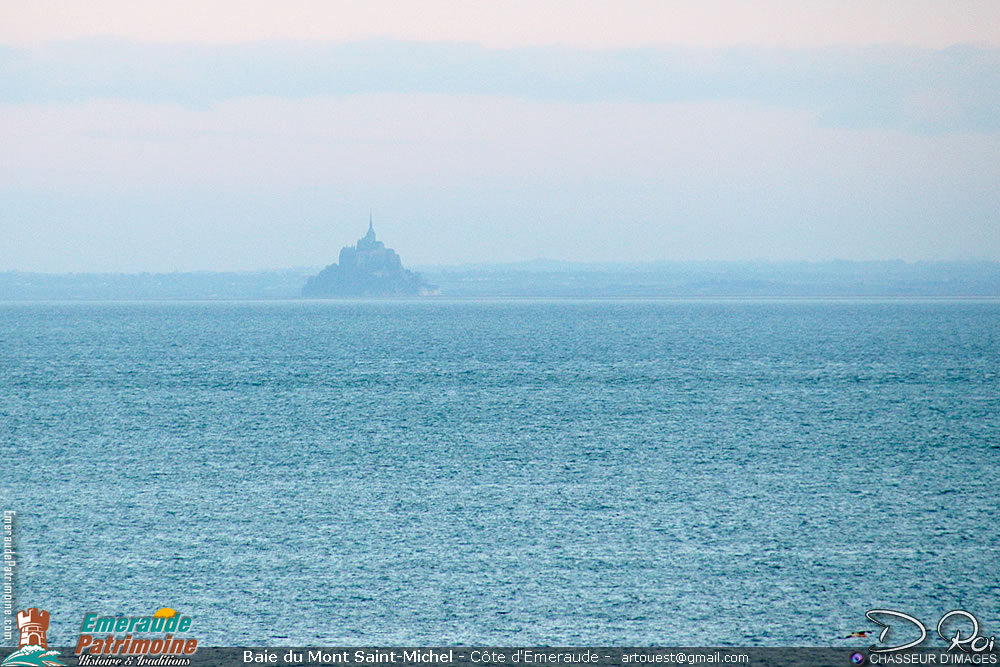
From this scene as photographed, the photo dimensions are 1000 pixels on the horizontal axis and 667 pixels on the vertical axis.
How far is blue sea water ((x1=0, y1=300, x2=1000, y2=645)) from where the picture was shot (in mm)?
22781

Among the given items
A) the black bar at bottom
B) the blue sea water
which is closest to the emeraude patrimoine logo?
the black bar at bottom

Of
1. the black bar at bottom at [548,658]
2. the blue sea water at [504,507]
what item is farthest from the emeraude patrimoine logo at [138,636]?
the blue sea water at [504,507]

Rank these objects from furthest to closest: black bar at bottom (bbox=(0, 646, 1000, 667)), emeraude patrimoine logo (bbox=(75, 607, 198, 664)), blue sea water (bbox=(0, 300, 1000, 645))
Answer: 1. blue sea water (bbox=(0, 300, 1000, 645))
2. emeraude patrimoine logo (bbox=(75, 607, 198, 664))
3. black bar at bottom (bbox=(0, 646, 1000, 667))

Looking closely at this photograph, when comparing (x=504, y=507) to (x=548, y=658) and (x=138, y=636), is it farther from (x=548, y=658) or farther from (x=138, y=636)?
(x=548, y=658)

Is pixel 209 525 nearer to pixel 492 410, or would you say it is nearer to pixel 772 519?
pixel 772 519

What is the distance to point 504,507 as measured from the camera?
34.3 metres

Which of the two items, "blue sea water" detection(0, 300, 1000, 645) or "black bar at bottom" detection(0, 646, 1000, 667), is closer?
"black bar at bottom" detection(0, 646, 1000, 667)

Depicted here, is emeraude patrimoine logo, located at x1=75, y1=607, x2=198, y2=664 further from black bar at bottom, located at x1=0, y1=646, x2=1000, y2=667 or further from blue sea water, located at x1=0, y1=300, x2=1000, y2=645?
blue sea water, located at x1=0, y1=300, x2=1000, y2=645

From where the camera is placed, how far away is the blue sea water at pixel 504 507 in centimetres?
2278

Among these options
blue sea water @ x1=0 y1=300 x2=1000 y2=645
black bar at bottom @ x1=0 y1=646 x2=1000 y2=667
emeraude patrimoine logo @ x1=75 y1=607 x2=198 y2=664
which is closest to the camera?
black bar at bottom @ x1=0 y1=646 x2=1000 y2=667

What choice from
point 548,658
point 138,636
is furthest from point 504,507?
point 548,658

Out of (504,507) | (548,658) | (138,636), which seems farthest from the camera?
(504,507)

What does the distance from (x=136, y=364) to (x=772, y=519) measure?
8312cm

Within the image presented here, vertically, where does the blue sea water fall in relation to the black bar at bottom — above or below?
below
